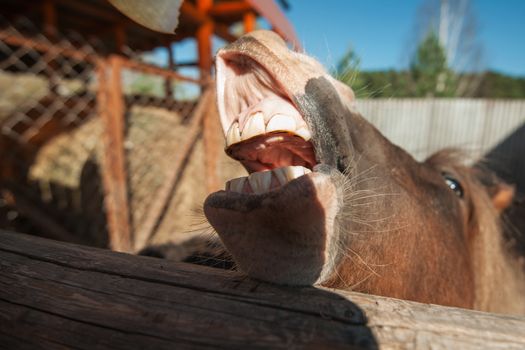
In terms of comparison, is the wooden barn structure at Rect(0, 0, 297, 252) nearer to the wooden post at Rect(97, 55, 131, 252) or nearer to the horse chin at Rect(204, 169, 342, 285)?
the wooden post at Rect(97, 55, 131, 252)

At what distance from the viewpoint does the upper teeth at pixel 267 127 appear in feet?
3.56

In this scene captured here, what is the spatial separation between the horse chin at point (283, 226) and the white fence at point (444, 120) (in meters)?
11.4

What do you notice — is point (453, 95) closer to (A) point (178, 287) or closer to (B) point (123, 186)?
(B) point (123, 186)

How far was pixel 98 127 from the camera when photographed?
5734 mm

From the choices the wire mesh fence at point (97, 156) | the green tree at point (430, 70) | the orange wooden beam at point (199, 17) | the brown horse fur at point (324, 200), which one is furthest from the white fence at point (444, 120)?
the brown horse fur at point (324, 200)

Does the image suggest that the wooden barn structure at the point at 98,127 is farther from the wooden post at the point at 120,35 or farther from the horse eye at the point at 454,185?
the horse eye at the point at 454,185

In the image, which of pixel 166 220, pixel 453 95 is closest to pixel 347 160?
pixel 166 220

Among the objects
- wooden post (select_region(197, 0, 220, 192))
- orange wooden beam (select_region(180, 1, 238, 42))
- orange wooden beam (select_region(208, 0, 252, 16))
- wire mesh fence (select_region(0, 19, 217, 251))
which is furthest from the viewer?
orange wooden beam (select_region(208, 0, 252, 16))

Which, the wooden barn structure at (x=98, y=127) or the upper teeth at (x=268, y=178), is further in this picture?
the wooden barn structure at (x=98, y=127)

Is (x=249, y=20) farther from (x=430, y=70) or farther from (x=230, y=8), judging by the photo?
(x=430, y=70)

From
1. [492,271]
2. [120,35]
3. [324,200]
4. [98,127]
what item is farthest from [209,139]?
[324,200]

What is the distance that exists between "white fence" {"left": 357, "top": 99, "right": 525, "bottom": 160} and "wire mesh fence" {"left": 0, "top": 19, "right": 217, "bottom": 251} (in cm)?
837

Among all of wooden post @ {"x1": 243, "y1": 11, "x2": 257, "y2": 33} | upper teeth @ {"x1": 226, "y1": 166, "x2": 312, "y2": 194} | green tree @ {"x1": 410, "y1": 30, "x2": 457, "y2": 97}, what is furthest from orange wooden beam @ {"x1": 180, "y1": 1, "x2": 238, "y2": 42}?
green tree @ {"x1": 410, "y1": 30, "x2": 457, "y2": 97}

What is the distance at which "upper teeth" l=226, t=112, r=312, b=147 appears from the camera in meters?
1.09
